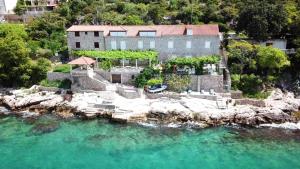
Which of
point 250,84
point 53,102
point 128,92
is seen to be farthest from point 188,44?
point 53,102

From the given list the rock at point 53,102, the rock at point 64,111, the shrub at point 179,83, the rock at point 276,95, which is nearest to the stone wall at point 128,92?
the shrub at point 179,83

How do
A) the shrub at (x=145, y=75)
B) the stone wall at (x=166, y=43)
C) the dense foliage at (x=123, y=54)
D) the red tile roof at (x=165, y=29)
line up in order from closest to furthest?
1. the shrub at (x=145, y=75)
2. the dense foliage at (x=123, y=54)
3. the stone wall at (x=166, y=43)
4. the red tile roof at (x=165, y=29)

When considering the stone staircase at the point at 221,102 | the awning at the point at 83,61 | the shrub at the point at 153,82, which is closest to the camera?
the stone staircase at the point at 221,102

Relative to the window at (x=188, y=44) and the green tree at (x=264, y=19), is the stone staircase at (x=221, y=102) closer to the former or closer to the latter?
the window at (x=188, y=44)

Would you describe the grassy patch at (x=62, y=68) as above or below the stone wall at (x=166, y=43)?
below

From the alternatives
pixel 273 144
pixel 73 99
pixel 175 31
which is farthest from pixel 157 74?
pixel 273 144

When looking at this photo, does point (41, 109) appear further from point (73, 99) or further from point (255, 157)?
point (255, 157)
